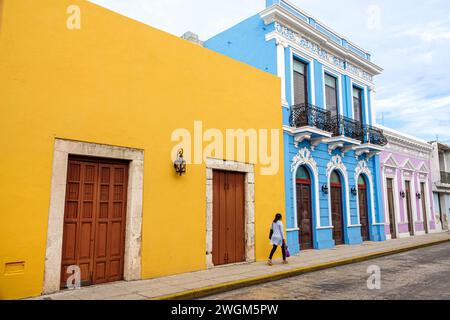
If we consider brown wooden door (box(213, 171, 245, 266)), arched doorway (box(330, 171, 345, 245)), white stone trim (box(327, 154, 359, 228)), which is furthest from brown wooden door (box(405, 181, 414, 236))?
brown wooden door (box(213, 171, 245, 266))

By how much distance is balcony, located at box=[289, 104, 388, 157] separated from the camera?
40.5ft

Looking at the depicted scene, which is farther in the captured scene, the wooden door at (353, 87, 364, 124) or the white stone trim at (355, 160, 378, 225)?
the wooden door at (353, 87, 364, 124)

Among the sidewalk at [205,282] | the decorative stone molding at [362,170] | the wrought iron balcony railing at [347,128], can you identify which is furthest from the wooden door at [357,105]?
the sidewalk at [205,282]

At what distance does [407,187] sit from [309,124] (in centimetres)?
1071

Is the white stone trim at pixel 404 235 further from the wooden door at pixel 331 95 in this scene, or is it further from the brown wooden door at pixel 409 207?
the wooden door at pixel 331 95

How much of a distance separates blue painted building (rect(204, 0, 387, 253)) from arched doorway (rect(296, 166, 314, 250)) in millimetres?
35

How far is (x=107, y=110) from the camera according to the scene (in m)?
7.07

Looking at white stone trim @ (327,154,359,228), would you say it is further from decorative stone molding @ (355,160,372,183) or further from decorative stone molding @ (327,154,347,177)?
decorative stone molding @ (355,160,372,183)

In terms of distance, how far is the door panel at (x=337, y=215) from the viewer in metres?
13.9

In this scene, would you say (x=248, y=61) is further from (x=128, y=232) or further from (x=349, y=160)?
(x=128, y=232)

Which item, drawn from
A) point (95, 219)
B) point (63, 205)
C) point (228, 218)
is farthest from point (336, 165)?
point (63, 205)

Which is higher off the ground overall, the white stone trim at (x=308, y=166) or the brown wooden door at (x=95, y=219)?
the white stone trim at (x=308, y=166)

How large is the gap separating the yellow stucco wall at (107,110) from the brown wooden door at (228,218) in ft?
1.78
